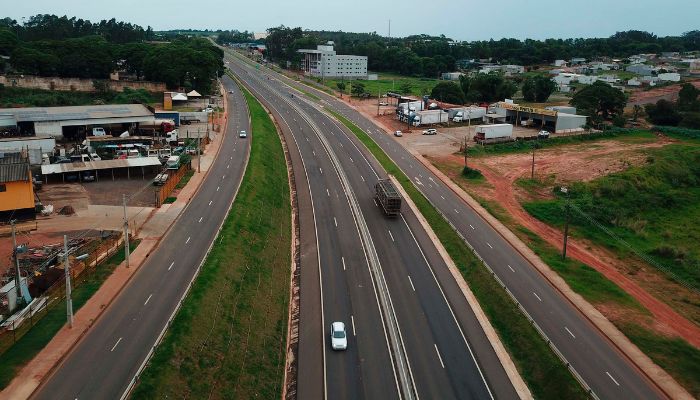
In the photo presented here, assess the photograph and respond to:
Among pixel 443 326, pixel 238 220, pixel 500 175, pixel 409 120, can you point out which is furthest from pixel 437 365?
pixel 409 120

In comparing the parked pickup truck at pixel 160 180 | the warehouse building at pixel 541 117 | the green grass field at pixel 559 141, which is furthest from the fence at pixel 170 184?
the warehouse building at pixel 541 117

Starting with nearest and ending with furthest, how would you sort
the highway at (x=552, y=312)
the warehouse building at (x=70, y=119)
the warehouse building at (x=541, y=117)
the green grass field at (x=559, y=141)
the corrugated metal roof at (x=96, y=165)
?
the highway at (x=552, y=312) → the corrugated metal roof at (x=96, y=165) → the warehouse building at (x=70, y=119) → the green grass field at (x=559, y=141) → the warehouse building at (x=541, y=117)

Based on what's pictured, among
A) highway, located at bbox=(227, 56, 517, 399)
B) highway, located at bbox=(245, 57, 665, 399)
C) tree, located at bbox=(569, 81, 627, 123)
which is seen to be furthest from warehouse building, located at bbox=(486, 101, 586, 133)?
highway, located at bbox=(227, 56, 517, 399)

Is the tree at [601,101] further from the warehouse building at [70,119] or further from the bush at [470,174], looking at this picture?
the warehouse building at [70,119]

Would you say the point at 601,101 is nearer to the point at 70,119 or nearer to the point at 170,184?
the point at 170,184

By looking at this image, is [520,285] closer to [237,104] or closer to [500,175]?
[500,175]

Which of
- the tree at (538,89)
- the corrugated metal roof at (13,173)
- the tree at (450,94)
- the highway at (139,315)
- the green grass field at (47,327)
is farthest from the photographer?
the tree at (538,89)

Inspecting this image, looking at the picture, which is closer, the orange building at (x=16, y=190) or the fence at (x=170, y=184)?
the orange building at (x=16, y=190)

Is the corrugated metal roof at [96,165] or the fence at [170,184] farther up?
the corrugated metal roof at [96,165]
